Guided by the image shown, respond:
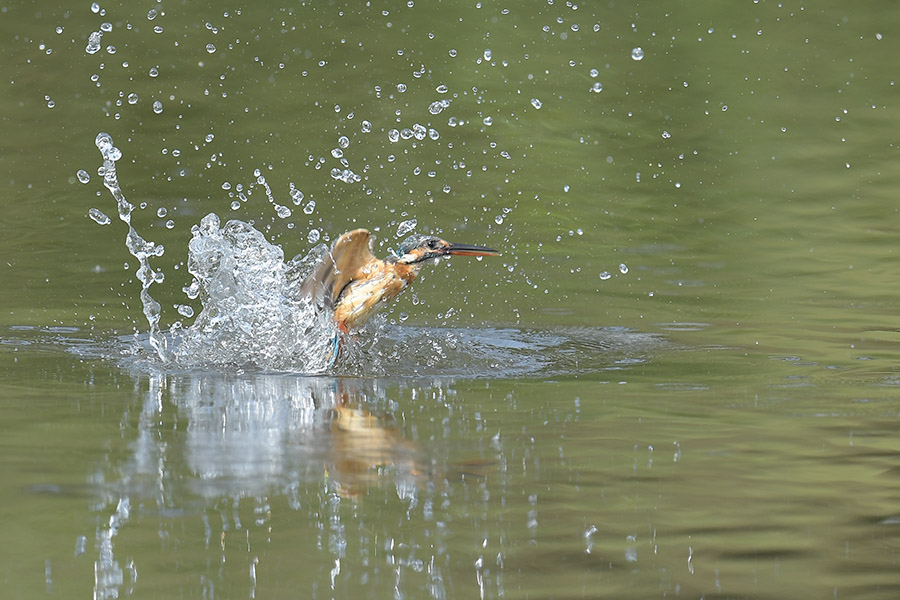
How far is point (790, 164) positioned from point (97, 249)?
17.9ft

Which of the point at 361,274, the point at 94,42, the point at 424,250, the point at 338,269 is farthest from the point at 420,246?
the point at 94,42

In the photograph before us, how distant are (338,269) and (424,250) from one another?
443mm

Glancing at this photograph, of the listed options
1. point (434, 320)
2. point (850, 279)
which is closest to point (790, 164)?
point (850, 279)

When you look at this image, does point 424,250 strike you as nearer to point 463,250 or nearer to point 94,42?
point 463,250

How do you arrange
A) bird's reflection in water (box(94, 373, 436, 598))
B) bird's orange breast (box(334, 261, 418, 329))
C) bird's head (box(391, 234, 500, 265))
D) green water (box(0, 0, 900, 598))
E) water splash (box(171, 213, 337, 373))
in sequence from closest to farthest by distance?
green water (box(0, 0, 900, 598)) → bird's reflection in water (box(94, 373, 436, 598)) → water splash (box(171, 213, 337, 373)) → bird's orange breast (box(334, 261, 418, 329)) → bird's head (box(391, 234, 500, 265))

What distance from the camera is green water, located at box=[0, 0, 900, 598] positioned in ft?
12.0

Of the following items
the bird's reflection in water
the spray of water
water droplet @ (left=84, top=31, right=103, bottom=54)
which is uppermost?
water droplet @ (left=84, top=31, right=103, bottom=54)

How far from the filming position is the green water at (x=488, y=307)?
12.0 ft

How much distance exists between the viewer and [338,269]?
6.88 metres

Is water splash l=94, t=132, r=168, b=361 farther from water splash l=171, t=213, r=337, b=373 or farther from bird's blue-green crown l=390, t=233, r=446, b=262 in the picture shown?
bird's blue-green crown l=390, t=233, r=446, b=262

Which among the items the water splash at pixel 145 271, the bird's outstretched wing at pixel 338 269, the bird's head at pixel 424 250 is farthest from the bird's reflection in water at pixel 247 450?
the bird's head at pixel 424 250

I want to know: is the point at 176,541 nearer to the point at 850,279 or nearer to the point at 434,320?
the point at 434,320

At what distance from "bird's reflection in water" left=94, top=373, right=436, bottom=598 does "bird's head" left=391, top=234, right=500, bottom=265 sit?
129 cm

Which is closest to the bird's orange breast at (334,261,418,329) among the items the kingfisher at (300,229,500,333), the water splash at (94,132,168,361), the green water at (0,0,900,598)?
the kingfisher at (300,229,500,333)
